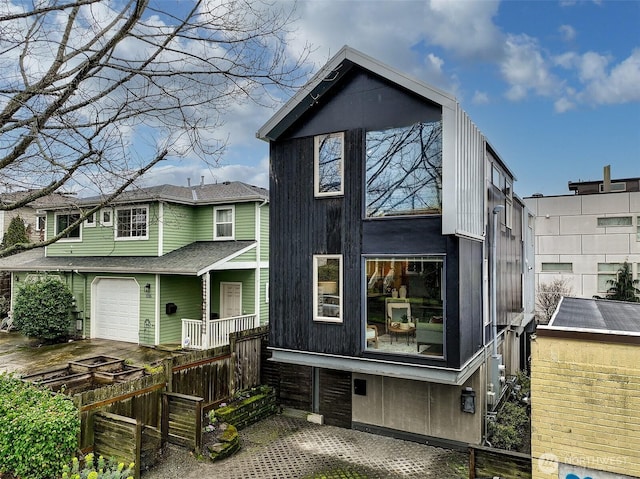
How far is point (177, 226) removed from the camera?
57.3 ft

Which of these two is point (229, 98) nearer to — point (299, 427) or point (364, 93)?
point (364, 93)

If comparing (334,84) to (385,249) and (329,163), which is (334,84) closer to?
(329,163)

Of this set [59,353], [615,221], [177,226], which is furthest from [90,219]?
[615,221]

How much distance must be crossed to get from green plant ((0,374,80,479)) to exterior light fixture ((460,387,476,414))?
765cm

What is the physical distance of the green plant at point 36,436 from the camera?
6.29m

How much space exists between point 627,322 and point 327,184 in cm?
622

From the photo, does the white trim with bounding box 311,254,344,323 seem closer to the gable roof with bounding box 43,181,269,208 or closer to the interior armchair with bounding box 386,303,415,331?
the interior armchair with bounding box 386,303,415,331

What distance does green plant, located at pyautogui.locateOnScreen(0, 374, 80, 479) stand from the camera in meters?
6.29

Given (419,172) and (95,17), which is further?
(419,172)

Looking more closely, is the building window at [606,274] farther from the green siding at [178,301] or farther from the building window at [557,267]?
the green siding at [178,301]

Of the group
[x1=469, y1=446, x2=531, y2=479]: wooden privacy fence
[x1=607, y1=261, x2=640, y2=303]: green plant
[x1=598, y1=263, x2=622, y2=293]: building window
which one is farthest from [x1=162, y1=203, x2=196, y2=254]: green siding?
[x1=598, y1=263, x2=622, y2=293]: building window

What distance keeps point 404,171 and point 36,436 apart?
7.75m

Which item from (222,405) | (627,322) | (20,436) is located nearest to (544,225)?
(627,322)

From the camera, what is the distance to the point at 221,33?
18.8 ft
